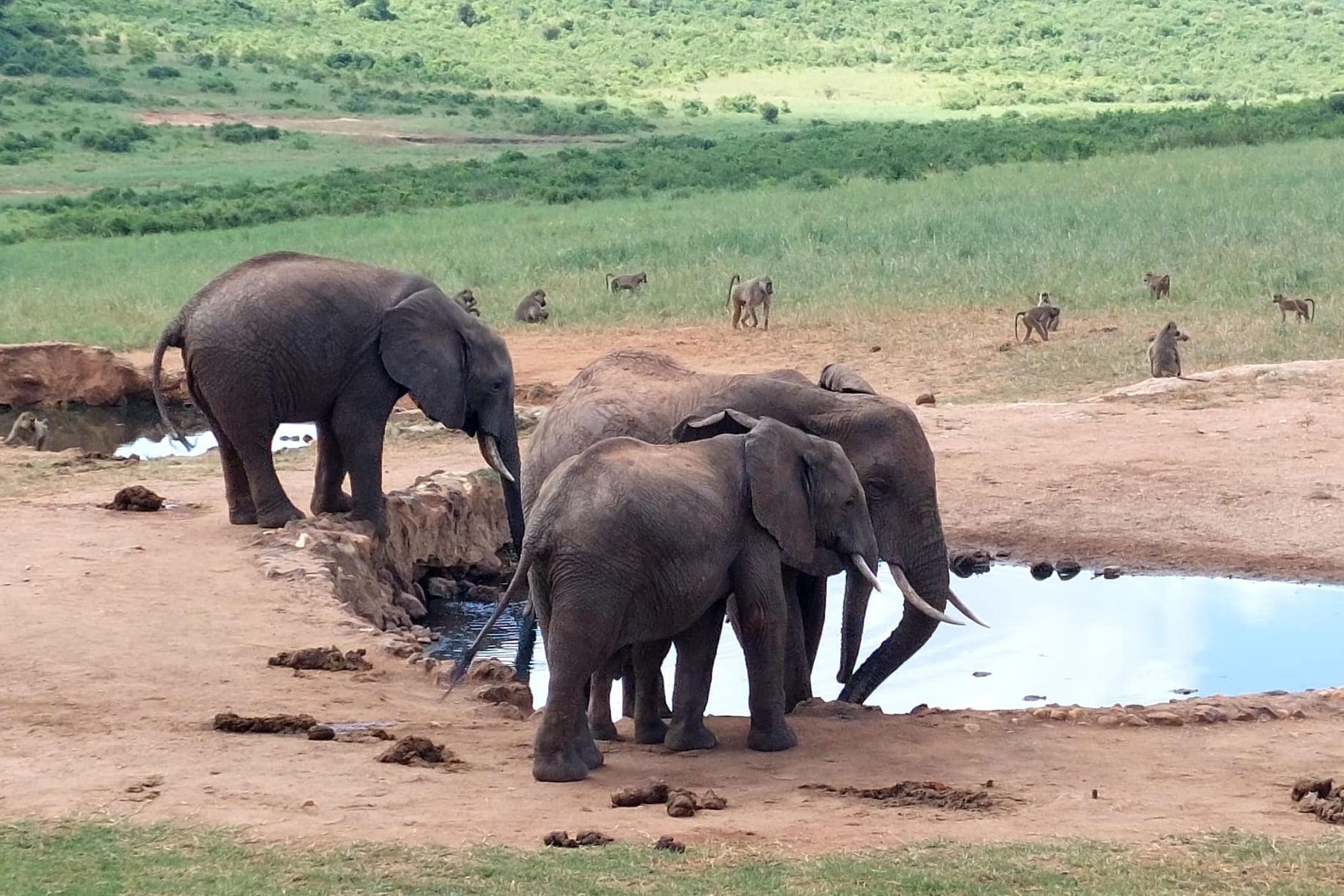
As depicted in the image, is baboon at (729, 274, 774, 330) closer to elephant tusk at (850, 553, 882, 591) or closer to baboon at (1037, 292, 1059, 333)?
baboon at (1037, 292, 1059, 333)

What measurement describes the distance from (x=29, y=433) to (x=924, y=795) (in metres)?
11.5

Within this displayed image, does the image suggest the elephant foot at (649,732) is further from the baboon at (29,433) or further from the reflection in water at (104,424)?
the reflection in water at (104,424)

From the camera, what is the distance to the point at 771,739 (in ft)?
26.4

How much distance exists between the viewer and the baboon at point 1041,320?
64.5 ft

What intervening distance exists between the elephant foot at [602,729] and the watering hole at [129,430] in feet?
29.6

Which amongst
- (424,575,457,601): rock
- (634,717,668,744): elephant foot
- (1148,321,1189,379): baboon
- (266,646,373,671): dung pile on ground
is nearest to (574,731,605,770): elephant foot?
(634,717,668,744): elephant foot

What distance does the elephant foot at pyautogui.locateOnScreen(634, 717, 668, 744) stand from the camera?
8.39 metres

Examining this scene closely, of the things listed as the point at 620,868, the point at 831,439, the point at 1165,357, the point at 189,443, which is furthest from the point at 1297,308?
the point at 620,868

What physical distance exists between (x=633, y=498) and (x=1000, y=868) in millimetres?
2161

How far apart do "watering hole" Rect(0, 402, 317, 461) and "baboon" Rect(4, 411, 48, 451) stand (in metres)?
0.40

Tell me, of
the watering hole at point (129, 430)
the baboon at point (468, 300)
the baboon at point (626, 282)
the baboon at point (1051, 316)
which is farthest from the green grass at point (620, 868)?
the baboon at point (626, 282)

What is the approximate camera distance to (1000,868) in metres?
6.05

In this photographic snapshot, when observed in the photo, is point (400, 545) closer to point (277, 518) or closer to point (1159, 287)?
point (277, 518)

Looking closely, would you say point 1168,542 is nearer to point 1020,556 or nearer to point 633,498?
point 1020,556
